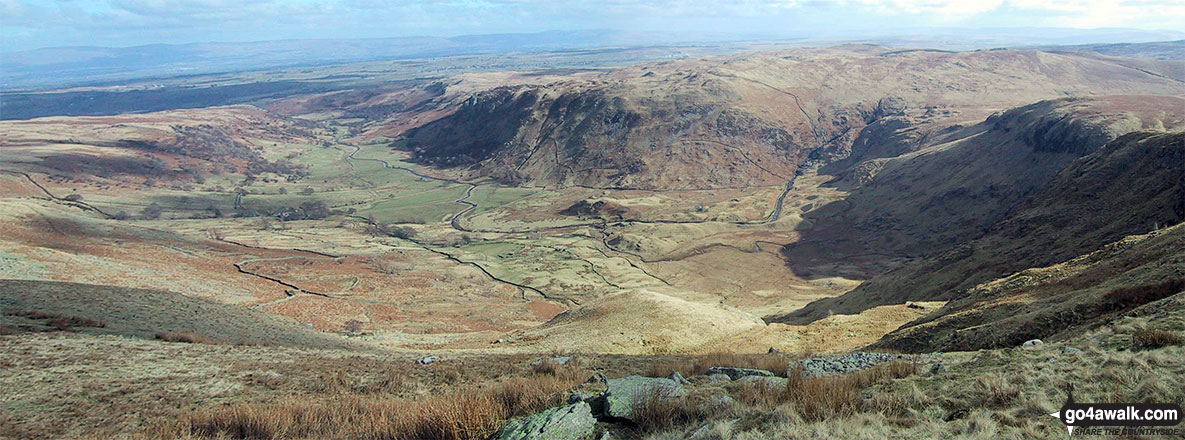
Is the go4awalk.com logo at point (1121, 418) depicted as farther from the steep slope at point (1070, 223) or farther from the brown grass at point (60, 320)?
the brown grass at point (60, 320)

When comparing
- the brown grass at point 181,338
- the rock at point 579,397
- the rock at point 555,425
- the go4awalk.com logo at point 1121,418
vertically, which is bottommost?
the brown grass at point 181,338

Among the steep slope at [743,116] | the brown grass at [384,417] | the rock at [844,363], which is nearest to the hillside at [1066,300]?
the rock at [844,363]

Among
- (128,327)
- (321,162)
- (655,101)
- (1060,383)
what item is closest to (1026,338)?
(1060,383)

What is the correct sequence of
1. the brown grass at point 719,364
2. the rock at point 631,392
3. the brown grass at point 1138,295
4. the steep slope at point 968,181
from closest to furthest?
the rock at point 631,392 < the brown grass at point 719,364 < the brown grass at point 1138,295 < the steep slope at point 968,181

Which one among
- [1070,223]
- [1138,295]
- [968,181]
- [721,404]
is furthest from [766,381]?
[968,181]

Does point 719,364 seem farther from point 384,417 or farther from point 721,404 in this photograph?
point 384,417

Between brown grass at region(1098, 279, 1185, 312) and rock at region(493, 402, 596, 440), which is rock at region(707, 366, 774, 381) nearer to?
rock at region(493, 402, 596, 440)
